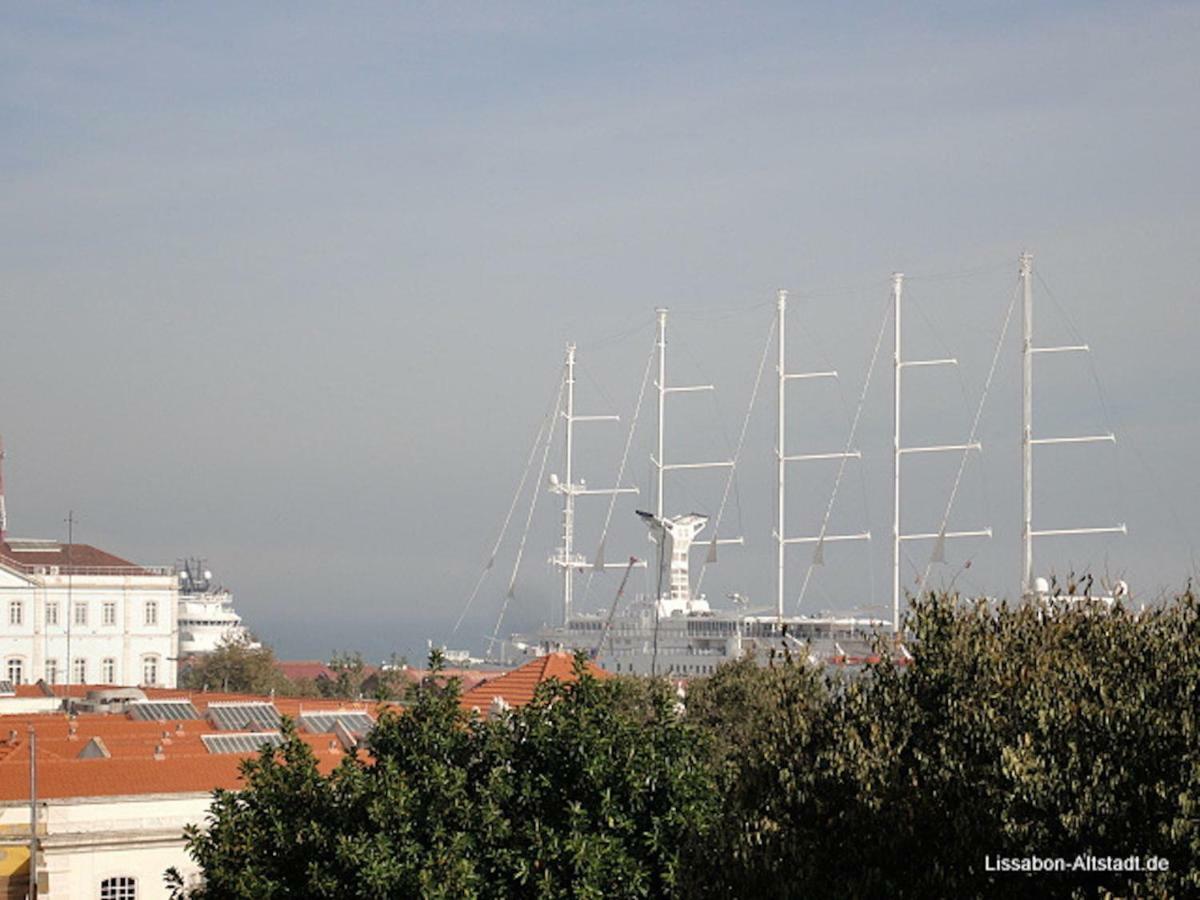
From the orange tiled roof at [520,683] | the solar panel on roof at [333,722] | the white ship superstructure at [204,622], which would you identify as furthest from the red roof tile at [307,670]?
the solar panel on roof at [333,722]

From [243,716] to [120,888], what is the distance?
17.7m

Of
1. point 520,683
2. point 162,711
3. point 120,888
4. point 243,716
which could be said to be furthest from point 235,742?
point 520,683

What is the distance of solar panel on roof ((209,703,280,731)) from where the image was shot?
59.7 m

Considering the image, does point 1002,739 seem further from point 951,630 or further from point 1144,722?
point 951,630

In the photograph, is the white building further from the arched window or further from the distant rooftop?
the arched window

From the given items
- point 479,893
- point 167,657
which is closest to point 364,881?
point 479,893

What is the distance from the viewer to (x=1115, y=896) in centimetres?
1962

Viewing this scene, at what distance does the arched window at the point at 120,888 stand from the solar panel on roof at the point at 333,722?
46.1 ft

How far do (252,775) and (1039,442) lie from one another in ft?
256

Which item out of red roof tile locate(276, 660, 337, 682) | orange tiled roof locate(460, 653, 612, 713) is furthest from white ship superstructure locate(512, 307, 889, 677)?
orange tiled roof locate(460, 653, 612, 713)

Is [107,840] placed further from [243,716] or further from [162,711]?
[162,711]

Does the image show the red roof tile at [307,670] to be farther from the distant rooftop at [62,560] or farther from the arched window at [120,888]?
the arched window at [120,888]

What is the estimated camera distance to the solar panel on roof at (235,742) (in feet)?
171

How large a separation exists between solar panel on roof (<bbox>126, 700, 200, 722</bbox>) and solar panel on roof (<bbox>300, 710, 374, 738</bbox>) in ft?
16.8
